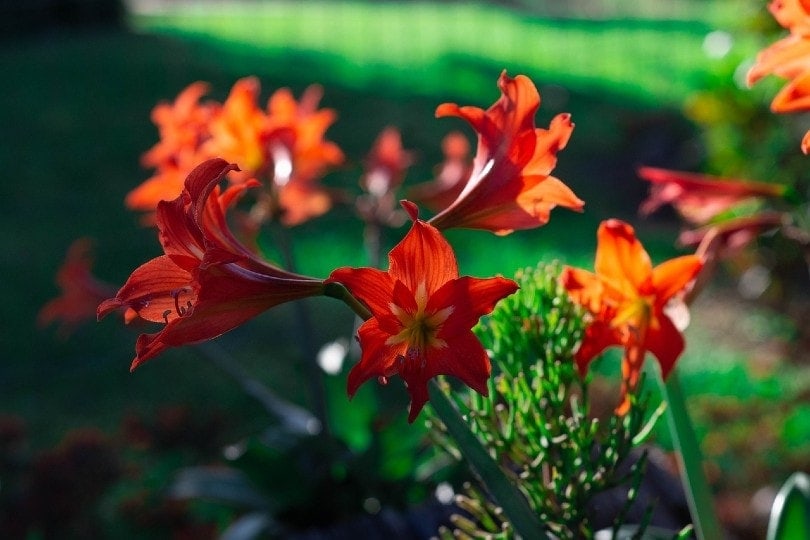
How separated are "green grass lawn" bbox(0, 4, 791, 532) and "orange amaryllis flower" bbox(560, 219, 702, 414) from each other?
137cm

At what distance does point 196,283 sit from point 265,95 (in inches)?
274

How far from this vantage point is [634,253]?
0.93m

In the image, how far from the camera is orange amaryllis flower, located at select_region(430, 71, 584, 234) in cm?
92

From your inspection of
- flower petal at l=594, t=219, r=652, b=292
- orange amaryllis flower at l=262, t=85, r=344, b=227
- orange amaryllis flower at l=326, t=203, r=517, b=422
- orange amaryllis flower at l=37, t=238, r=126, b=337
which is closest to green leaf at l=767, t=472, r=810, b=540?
flower petal at l=594, t=219, r=652, b=292

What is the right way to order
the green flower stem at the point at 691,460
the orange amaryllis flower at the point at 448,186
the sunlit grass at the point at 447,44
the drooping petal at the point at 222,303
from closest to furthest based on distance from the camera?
the drooping petal at the point at 222,303 → the green flower stem at the point at 691,460 → the orange amaryllis flower at the point at 448,186 → the sunlit grass at the point at 447,44

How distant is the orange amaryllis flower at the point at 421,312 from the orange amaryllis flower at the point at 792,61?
0.35m

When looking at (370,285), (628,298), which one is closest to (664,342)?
(628,298)

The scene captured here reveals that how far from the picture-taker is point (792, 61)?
0.99m

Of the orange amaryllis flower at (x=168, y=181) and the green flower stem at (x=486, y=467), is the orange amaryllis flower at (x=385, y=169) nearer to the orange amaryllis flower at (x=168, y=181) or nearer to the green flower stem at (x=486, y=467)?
the orange amaryllis flower at (x=168, y=181)

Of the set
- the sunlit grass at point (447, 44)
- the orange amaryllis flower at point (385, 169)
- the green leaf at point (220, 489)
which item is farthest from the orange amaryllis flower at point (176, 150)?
the sunlit grass at point (447, 44)

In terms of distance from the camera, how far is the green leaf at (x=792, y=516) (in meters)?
1.21

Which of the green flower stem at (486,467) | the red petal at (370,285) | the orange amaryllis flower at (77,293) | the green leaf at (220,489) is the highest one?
the red petal at (370,285)

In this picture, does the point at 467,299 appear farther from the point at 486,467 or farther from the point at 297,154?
the point at 297,154

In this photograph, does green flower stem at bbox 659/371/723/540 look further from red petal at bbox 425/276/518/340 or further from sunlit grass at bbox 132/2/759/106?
sunlit grass at bbox 132/2/759/106
